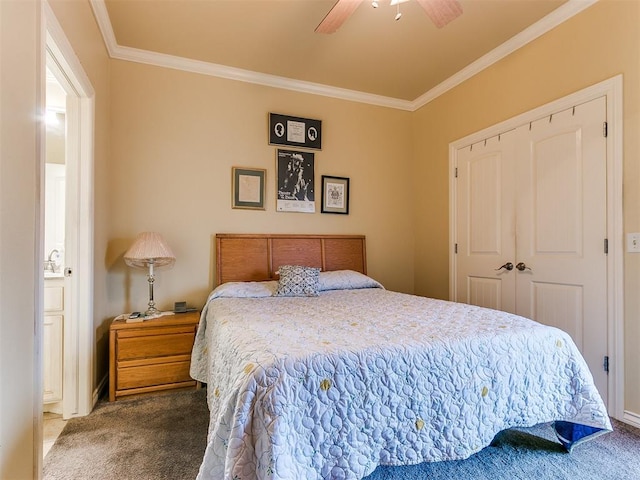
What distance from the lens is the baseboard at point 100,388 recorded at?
2.33 meters

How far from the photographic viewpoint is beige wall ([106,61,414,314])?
2.88 meters

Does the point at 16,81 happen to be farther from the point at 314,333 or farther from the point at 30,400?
the point at 314,333

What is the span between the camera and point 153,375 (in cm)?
248

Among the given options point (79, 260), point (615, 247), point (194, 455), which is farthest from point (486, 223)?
point (79, 260)

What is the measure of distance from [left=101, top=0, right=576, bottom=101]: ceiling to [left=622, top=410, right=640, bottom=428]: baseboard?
2741 millimetres

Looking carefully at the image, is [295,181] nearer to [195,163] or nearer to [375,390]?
[195,163]

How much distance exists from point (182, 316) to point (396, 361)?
1961 mm

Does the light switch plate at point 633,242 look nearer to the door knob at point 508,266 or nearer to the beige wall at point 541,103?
the beige wall at point 541,103

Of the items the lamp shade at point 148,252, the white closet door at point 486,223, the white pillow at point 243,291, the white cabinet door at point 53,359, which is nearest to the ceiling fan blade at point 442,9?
the white closet door at point 486,223

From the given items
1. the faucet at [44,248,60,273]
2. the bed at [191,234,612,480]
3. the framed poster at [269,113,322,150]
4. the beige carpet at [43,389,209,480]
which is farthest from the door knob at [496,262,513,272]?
the faucet at [44,248,60,273]

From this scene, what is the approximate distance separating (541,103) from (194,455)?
3.34 meters

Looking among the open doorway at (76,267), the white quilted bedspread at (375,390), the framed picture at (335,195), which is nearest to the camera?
the white quilted bedspread at (375,390)

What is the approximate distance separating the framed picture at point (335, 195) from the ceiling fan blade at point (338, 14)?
5.15 feet

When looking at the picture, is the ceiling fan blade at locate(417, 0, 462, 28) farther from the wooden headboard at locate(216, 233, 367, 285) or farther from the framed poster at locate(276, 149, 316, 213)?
the wooden headboard at locate(216, 233, 367, 285)
